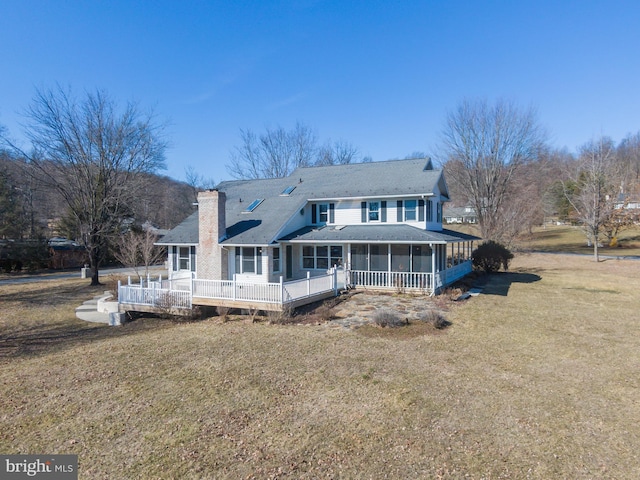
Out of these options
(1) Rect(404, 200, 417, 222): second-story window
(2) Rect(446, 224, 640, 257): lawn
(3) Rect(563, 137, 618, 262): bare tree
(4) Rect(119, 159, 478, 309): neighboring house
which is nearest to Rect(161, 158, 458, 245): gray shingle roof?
(4) Rect(119, 159, 478, 309): neighboring house

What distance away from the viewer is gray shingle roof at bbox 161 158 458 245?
61.4 ft

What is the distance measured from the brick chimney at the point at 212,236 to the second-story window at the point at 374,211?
316 inches

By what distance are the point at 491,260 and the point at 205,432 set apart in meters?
25.0

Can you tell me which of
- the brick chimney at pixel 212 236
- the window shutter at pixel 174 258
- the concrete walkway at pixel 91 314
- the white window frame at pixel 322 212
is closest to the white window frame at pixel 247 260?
the brick chimney at pixel 212 236

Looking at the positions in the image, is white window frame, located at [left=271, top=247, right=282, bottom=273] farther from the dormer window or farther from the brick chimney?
the dormer window

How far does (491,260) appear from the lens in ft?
86.6

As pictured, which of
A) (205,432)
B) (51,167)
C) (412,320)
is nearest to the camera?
(205,432)

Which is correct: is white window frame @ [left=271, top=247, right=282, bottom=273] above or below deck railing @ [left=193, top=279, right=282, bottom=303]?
above

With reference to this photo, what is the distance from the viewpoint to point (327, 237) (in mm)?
18672

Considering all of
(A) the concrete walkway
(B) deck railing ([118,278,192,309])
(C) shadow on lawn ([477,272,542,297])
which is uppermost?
(B) deck railing ([118,278,192,309])

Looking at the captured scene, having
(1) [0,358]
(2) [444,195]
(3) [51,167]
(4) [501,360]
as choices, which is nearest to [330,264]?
(2) [444,195]

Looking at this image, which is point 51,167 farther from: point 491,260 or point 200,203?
point 491,260

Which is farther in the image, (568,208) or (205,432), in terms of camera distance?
(568,208)
